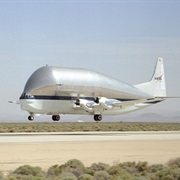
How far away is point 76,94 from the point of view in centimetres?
8012

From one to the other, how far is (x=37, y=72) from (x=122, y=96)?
17.1 metres

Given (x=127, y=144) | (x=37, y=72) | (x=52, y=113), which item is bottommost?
(x=127, y=144)

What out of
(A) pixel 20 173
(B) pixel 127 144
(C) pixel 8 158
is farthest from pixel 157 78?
(A) pixel 20 173

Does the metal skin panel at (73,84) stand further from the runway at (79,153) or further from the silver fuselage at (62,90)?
the runway at (79,153)

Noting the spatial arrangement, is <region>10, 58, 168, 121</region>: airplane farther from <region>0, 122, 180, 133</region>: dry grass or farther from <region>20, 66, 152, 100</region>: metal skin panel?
<region>0, 122, 180, 133</region>: dry grass

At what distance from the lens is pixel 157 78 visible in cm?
9694

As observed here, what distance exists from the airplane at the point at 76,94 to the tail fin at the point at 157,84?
4244mm

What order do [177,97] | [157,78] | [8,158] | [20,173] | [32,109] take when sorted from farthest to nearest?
[157,78] → [177,97] → [32,109] → [8,158] → [20,173]

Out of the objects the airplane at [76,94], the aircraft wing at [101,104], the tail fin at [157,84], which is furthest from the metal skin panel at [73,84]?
the tail fin at [157,84]

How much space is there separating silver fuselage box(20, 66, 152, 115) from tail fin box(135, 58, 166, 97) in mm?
9342

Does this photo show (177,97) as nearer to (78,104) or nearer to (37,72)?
(78,104)

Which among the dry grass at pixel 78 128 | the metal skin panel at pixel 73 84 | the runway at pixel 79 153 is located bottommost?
the runway at pixel 79 153

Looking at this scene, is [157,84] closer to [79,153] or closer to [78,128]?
[78,128]

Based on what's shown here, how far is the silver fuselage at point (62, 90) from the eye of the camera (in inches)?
2968
